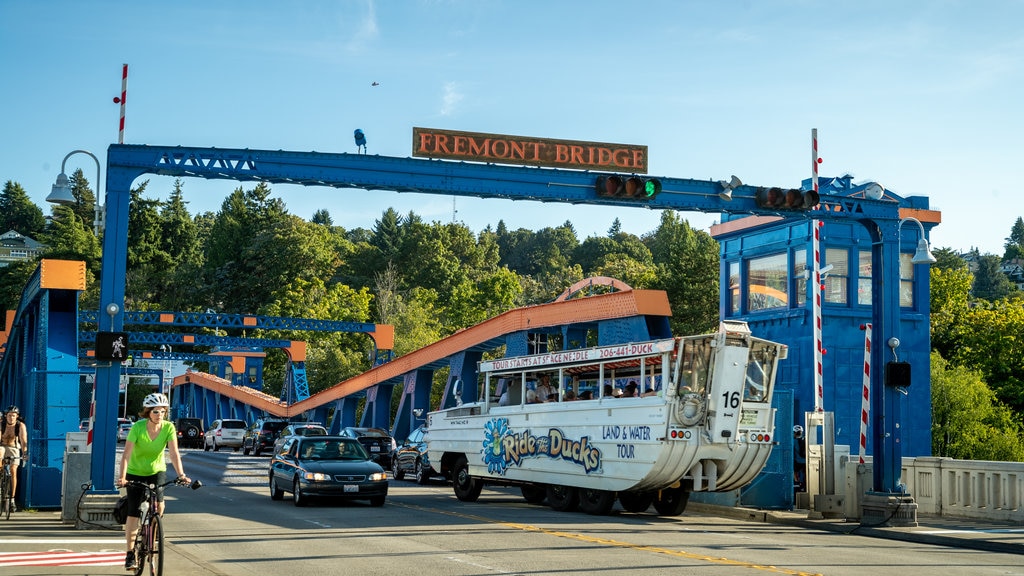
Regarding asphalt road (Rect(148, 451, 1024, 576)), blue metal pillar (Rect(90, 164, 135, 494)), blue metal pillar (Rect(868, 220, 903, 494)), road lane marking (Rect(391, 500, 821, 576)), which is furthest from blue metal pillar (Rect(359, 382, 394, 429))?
blue metal pillar (Rect(90, 164, 135, 494))

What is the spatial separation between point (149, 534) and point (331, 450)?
12.9 metres

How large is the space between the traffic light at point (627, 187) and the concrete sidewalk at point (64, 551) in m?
9.75

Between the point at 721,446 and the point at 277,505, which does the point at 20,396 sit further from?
the point at 721,446

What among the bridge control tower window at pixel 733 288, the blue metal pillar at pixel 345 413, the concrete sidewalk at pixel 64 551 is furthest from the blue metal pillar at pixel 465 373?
the concrete sidewalk at pixel 64 551

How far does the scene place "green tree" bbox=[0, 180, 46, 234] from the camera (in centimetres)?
Result: 17688

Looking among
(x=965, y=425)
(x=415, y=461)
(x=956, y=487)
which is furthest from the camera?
(x=965, y=425)

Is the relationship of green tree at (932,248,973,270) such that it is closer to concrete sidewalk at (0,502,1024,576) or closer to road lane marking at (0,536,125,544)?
concrete sidewalk at (0,502,1024,576)

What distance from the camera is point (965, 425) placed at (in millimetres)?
40281

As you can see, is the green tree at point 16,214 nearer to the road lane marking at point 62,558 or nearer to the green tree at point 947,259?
the green tree at point 947,259

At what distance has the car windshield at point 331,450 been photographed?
22.9 meters

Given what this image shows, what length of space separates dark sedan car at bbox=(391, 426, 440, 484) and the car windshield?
716 centimetres

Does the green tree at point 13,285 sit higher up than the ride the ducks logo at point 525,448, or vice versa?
the green tree at point 13,285

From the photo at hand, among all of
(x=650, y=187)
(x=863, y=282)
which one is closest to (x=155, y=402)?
(x=650, y=187)

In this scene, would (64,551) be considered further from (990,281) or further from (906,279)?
(990,281)
